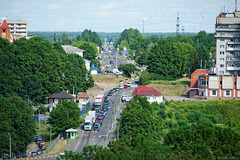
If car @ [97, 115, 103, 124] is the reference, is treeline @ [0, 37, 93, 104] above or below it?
above

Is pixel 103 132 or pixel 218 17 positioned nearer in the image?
pixel 103 132

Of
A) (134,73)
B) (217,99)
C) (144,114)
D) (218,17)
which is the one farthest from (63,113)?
(134,73)

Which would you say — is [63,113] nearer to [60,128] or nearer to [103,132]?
[60,128]

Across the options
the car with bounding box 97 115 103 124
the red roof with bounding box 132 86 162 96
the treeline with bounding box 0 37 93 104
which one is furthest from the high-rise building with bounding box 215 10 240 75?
the car with bounding box 97 115 103 124

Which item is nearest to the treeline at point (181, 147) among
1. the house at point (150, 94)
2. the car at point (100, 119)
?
the car at point (100, 119)

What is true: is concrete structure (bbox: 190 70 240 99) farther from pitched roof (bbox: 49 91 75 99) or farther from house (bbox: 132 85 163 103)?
pitched roof (bbox: 49 91 75 99)
